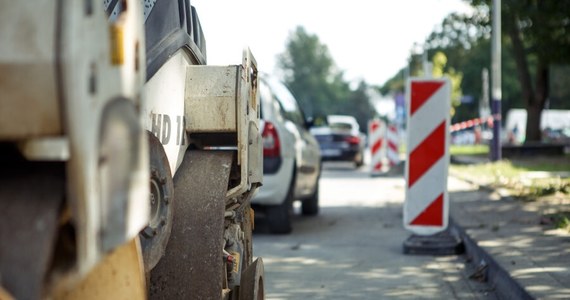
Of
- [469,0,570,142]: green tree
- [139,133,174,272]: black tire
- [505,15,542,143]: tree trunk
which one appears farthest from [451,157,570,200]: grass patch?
[139,133,174,272]: black tire

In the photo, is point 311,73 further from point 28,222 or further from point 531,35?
point 28,222

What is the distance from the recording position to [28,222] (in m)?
2.67

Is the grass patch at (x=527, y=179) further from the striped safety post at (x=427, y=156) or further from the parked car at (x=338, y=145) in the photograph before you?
the parked car at (x=338, y=145)

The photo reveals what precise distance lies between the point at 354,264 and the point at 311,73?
170117 mm

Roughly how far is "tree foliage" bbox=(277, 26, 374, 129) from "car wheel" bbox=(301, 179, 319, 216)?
156 meters

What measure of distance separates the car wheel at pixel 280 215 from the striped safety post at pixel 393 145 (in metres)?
21.5

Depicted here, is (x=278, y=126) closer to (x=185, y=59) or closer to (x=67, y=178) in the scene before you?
(x=185, y=59)

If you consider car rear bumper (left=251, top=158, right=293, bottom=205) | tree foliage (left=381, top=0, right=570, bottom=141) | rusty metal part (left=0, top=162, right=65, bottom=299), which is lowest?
car rear bumper (left=251, top=158, right=293, bottom=205)

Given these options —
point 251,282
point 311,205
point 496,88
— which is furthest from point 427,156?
point 496,88

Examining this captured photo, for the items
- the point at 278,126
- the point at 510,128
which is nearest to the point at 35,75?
the point at 278,126

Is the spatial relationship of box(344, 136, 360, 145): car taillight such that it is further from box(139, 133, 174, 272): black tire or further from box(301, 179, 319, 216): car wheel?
box(139, 133, 174, 272): black tire

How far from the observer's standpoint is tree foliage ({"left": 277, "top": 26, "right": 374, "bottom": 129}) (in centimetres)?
17762

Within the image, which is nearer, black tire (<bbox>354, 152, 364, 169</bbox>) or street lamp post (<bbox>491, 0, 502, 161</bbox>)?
street lamp post (<bbox>491, 0, 502, 161</bbox>)

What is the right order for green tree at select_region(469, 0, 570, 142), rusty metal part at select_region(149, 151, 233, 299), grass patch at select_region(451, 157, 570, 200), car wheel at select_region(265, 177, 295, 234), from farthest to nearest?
green tree at select_region(469, 0, 570, 142)
grass patch at select_region(451, 157, 570, 200)
car wheel at select_region(265, 177, 295, 234)
rusty metal part at select_region(149, 151, 233, 299)
